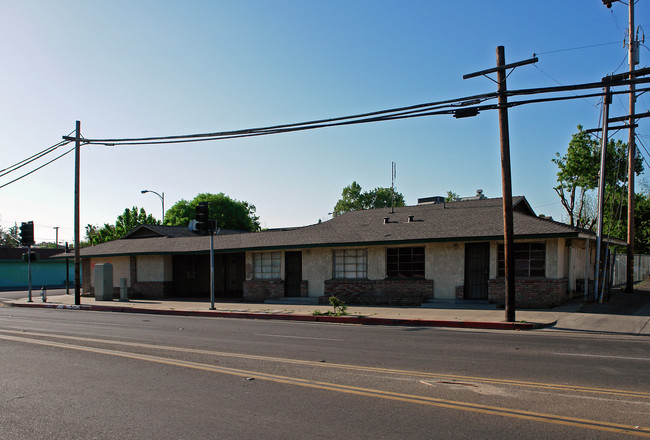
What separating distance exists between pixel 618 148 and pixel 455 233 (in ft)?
98.4

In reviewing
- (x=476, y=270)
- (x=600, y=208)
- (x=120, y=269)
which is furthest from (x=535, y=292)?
(x=120, y=269)

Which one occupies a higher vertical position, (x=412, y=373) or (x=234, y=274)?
(x=412, y=373)

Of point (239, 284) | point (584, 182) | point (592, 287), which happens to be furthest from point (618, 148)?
point (239, 284)

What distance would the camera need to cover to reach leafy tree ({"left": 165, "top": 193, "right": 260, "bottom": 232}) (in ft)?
224

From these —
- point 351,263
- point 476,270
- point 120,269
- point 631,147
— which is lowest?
point 120,269

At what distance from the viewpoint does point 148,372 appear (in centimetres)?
848

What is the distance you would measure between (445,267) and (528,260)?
3.16 m

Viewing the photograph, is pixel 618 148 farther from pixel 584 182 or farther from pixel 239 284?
pixel 239 284

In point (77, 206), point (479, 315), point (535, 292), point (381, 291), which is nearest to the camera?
point (479, 315)

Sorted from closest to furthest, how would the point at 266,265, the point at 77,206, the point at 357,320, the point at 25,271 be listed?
the point at 357,320 < the point at 266,265 < the point at 77,206 < the point at 25,271

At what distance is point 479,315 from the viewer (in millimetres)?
16812

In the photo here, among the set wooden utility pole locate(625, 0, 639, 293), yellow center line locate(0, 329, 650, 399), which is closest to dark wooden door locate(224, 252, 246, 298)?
yellow center line locate(0, 329, 650, 399)

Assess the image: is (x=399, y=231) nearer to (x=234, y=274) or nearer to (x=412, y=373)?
(x=234, y=274)

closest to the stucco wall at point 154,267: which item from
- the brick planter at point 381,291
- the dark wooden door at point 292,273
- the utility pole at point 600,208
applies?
the dark wooden door at point 292,273
